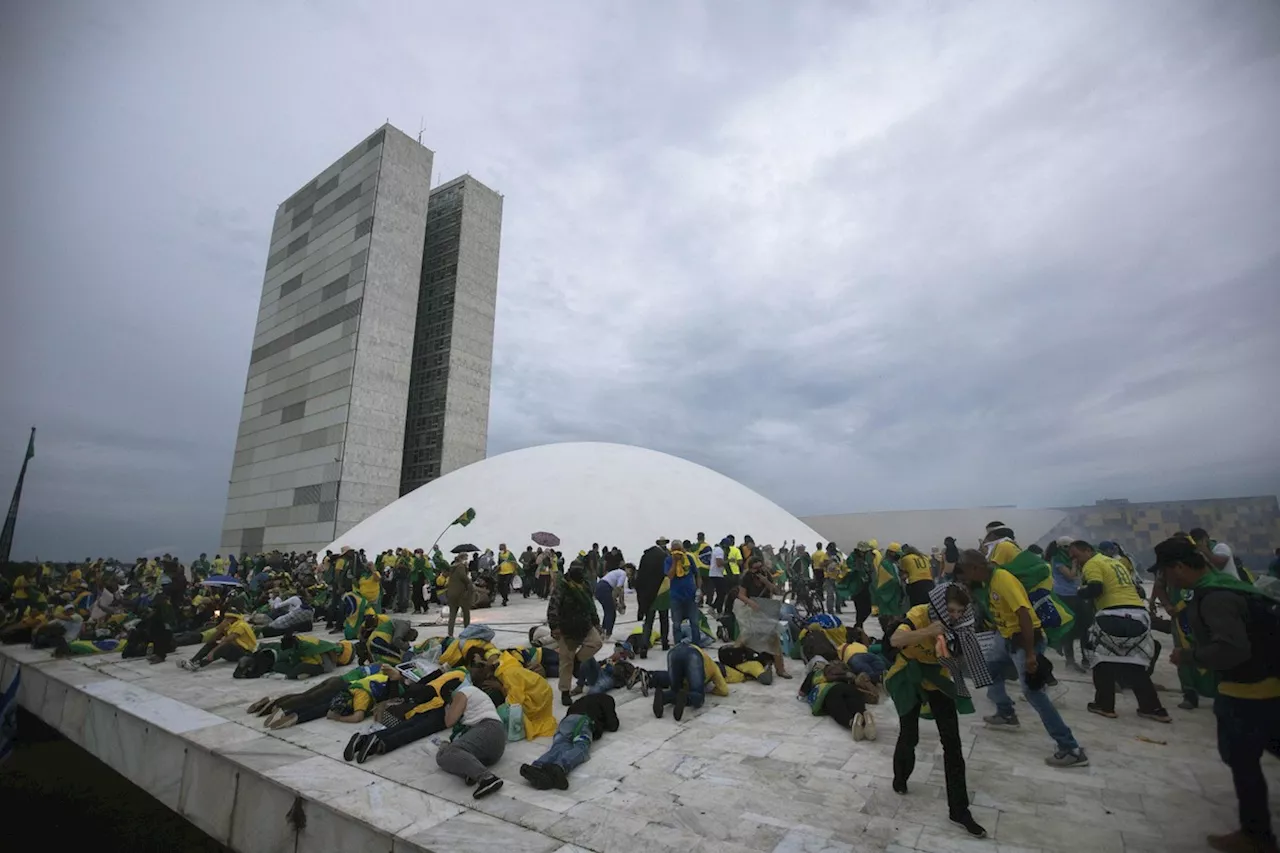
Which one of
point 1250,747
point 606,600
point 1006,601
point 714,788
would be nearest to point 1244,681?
point 1250,747

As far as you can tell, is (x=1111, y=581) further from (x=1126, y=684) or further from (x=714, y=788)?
(x=714, y=788)

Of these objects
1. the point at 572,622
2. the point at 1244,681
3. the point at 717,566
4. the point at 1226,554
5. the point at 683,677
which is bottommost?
the point at 683,677

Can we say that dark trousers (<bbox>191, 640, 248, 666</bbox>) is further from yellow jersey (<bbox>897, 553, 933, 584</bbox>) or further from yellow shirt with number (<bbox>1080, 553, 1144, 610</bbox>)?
yellow shirt with number (<bbox>1080, 553, 1144, 610</bbox>)

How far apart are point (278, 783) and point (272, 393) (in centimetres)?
5196

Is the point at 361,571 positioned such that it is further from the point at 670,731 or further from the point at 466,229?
the point at 466,229

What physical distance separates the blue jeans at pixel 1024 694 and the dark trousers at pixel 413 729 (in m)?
4.60

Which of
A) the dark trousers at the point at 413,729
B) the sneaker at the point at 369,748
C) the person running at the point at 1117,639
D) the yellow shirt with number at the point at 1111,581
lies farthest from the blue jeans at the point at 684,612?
the yellow shirt with number at the point at 1111,581

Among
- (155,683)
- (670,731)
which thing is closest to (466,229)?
(155,683)

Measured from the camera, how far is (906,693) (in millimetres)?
3582

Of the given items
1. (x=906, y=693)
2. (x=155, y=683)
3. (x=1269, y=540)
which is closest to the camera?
(x=906, y=693)

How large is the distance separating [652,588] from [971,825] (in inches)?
206

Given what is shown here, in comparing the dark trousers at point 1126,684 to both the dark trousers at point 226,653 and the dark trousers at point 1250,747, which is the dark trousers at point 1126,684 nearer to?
the dark trousers at point 1250,747

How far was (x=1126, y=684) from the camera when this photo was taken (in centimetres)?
505

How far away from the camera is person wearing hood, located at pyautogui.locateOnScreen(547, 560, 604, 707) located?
5.78 m
